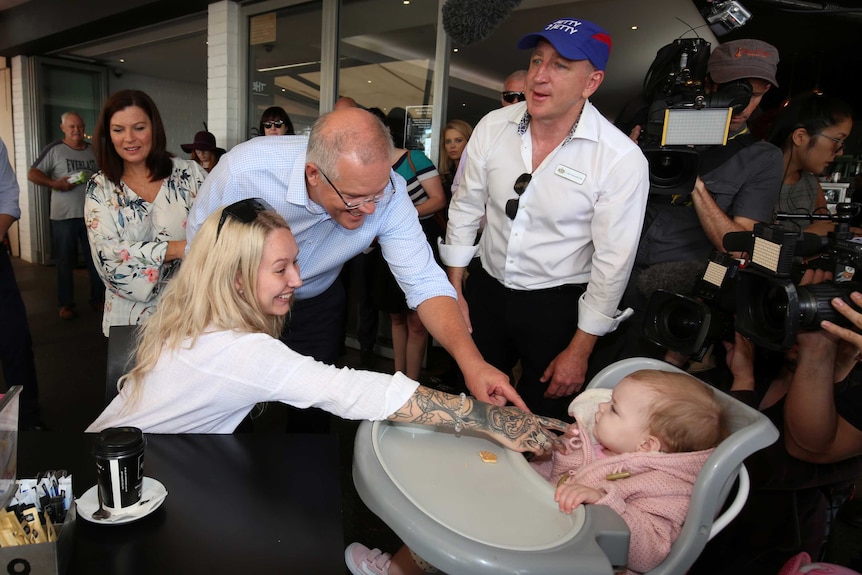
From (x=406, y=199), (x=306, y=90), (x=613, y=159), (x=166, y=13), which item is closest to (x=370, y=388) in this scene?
(x=406, y=199)

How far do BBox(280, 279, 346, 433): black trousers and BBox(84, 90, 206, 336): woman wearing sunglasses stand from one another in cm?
46

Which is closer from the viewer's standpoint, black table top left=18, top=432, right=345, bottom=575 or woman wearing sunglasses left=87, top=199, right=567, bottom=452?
black table top left=18, top=432, right=345, bottom=575

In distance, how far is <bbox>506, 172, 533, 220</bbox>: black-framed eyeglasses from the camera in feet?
6.23

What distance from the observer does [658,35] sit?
404cm

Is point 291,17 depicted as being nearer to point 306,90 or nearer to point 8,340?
point 306,90

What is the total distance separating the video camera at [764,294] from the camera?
131 cm

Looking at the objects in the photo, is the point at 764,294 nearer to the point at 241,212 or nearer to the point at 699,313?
the point at 699,313

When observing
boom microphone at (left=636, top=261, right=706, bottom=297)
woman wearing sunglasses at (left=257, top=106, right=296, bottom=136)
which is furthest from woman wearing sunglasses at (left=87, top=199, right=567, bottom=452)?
woman wearing sunglasses at (left=257, top=106, right=296, bottom=136)

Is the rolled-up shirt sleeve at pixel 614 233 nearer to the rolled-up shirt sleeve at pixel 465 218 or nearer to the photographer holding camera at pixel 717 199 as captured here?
the photographer holding camera at pixel 717 199

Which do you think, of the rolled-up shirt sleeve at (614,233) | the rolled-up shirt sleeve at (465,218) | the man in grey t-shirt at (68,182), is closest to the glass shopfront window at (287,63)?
the man in grey t-shirt at (68,182)

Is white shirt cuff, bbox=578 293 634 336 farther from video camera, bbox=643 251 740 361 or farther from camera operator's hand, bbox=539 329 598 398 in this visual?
video camera, bbox=643 251 740 361

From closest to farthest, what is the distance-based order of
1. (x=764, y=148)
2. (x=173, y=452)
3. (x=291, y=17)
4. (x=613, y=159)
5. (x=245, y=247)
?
(x=173, y=452) → (x=245, y=247) → (x=613, y=159) → (x=764, y=148) → (x=291, y=17)

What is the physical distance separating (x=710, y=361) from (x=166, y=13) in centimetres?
543

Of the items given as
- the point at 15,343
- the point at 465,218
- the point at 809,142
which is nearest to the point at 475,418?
the point at 465,218
